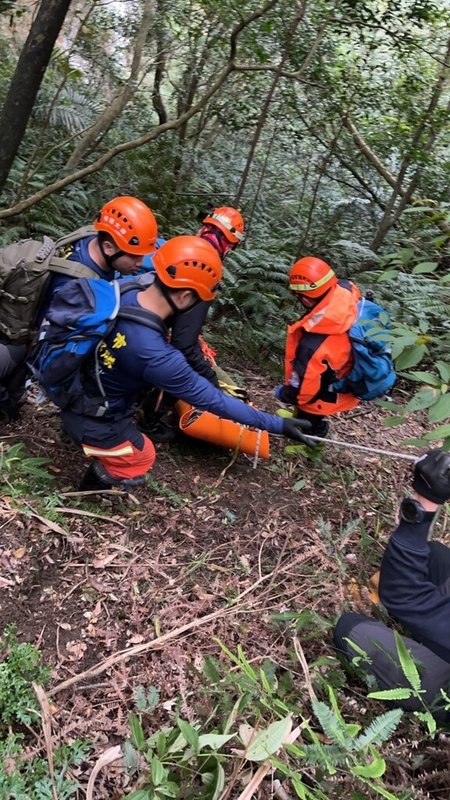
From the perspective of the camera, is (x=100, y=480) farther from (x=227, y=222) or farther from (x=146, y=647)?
(x=227, y=222)

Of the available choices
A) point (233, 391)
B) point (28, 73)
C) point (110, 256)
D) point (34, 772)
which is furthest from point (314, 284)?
point (34, 772)

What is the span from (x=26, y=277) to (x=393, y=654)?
3.17 meters

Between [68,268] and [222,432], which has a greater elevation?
[68,268]

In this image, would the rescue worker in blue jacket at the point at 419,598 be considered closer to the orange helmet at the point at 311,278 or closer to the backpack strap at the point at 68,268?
the orange helmet at the point at 311,278

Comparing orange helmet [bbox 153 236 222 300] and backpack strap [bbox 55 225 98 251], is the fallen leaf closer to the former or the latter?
orange helmet [bbox 153 236 222 300]

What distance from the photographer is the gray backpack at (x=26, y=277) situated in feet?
12.1

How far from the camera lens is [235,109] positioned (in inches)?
348

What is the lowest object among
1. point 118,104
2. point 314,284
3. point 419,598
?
point 419,598

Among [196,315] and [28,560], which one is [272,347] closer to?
[196,315]

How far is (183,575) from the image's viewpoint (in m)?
3.38

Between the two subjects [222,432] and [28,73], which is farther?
[28,73]

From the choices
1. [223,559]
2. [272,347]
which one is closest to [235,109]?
[272,347]

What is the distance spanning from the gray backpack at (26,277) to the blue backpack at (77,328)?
309mm

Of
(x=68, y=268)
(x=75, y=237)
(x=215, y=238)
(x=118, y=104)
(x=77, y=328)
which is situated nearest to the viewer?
(x=77, y=328)
